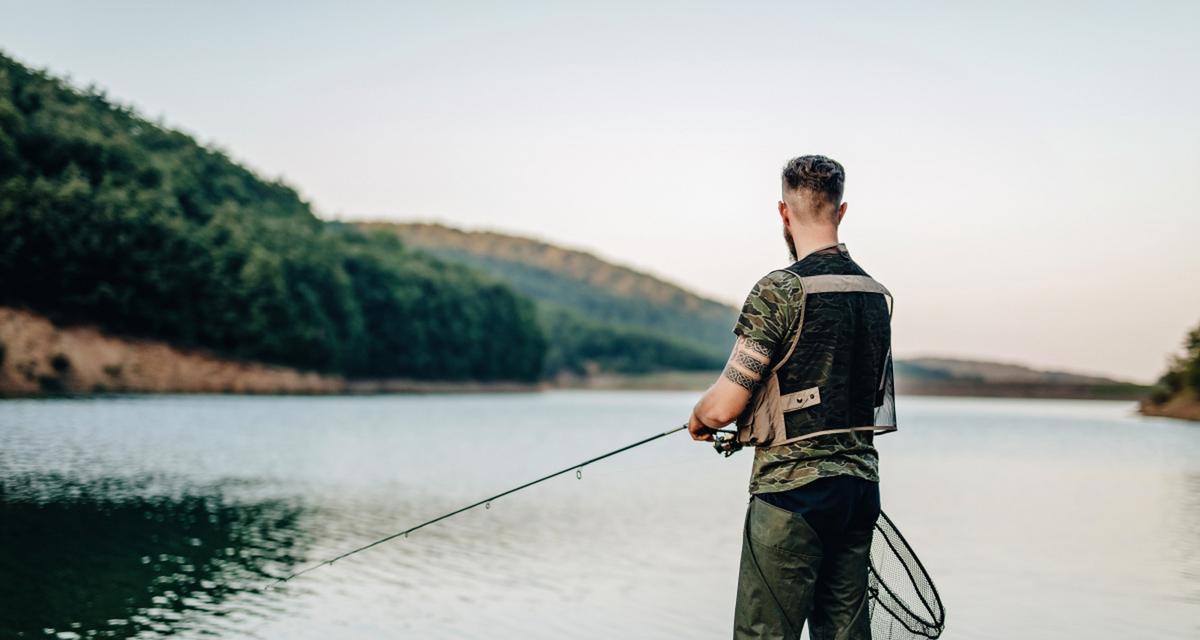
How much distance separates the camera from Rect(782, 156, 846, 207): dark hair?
455cm

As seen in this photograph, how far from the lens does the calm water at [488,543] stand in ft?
32.1

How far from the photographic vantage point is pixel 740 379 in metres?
4.39

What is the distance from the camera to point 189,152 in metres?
124

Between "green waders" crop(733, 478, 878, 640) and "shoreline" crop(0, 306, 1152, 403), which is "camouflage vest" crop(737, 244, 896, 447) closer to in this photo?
"green waders" crop(733, 478, 878, 640)

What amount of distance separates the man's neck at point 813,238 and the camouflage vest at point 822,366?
2.8 inches

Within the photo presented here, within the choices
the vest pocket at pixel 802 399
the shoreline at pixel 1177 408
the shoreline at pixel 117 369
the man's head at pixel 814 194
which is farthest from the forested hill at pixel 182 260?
the vest pocket at pixel 802 399

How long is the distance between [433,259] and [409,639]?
163m

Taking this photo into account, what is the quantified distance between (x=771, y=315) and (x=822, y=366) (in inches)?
11.4

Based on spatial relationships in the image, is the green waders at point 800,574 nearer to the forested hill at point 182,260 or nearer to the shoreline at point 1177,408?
the shoreline at point 1177,408

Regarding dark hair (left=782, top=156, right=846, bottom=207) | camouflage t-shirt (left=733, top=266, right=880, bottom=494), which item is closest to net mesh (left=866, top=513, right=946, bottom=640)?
camouflage t-shirt (left=733, top=266, right=880, bottom=494)

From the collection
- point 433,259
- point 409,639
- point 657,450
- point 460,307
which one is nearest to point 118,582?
point 409,639

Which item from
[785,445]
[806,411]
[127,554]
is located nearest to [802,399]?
[806,411]

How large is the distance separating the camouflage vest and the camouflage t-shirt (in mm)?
34

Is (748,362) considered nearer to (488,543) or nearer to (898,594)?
(898,594)
